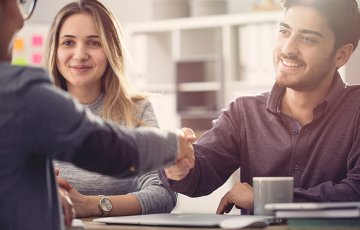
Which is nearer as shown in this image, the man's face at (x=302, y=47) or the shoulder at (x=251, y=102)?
the man's face at (x=302, y=47)

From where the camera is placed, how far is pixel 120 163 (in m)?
1.08

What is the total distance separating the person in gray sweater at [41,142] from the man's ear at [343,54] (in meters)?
1.05

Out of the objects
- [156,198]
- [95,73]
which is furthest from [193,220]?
[95,73]

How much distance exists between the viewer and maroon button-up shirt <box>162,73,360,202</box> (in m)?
1.97

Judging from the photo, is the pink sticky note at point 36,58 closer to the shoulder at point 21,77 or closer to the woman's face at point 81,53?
the woman's face at point 81,53

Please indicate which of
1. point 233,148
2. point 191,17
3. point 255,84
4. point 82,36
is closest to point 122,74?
point 82,36

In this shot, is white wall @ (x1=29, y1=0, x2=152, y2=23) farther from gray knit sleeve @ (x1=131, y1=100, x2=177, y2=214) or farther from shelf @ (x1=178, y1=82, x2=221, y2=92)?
gray knit sleeve @ (x1=131, y1=100, x2=177, y2=214)

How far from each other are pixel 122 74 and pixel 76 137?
1391 mm

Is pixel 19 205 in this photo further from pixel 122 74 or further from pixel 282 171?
pixel 122 74

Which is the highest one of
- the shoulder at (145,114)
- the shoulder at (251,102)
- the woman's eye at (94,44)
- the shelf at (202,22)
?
the shelf at (202,22)

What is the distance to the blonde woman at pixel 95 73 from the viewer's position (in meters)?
2.26

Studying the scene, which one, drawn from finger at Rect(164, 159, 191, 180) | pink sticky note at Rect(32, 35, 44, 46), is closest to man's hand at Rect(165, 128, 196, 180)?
finger at Rect(164, 159, 191, 180)

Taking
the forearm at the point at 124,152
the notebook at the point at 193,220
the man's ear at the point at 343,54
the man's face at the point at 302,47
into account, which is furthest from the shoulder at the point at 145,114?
the forearm at the point at 124,152

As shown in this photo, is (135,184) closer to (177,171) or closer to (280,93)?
(177,171)
